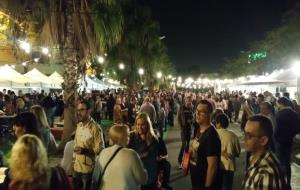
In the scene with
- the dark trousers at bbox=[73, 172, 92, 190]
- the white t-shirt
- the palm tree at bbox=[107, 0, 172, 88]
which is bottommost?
the dark trousers at bbox=[73, 172, 92, 190]

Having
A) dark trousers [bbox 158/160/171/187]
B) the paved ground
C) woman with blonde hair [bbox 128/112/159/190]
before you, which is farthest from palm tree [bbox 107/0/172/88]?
woman with blonde hair [bbox 128/112/159/190]

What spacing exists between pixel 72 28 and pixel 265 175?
11998 millimetres

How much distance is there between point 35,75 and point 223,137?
2406 centimetres

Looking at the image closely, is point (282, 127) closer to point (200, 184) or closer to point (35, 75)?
point (200, 184)

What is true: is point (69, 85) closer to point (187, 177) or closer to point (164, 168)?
point (187, 177)

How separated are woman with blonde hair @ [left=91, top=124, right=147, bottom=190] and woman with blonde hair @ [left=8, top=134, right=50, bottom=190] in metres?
1.30

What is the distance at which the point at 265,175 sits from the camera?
11.3ft

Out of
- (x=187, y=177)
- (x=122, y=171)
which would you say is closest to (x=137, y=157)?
(x=122, y=171)

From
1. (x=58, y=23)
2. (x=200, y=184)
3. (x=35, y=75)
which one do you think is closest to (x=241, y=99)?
(x=35, y=75)

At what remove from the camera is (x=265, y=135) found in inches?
145

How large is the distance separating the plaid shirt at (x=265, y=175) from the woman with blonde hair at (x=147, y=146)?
3177 mm

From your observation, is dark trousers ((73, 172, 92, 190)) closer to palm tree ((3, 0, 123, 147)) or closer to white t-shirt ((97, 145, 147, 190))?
white t-shirt ((97, 145, 147, 190))

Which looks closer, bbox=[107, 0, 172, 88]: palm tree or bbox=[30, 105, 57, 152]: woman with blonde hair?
bbox=[30, 105, 57, 152]: woman with blonde hair

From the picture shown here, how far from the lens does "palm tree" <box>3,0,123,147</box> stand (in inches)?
560
